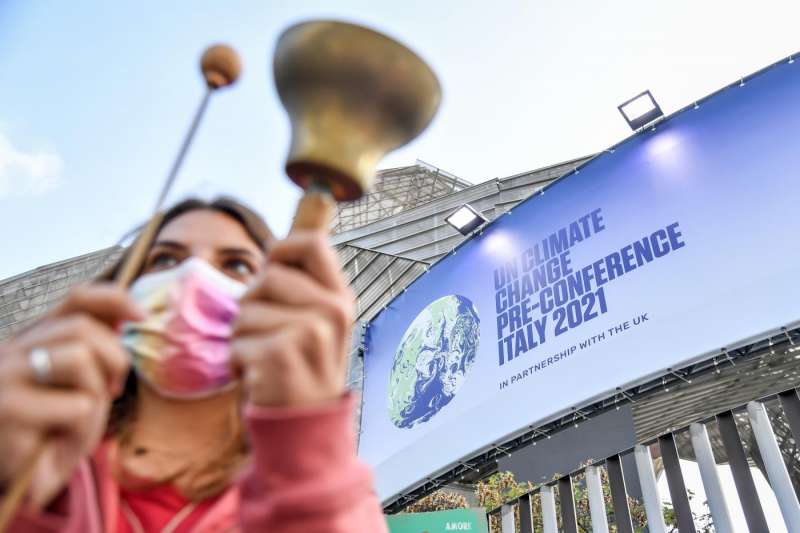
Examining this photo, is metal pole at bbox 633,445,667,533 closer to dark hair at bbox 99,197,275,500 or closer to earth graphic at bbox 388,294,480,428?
earth graphic at bbox 388,294,480,428

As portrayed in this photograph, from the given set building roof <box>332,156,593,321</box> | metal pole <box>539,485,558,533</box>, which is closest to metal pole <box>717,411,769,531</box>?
metal pole <box>539,485,558,533</box>

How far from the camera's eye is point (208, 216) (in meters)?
1.04

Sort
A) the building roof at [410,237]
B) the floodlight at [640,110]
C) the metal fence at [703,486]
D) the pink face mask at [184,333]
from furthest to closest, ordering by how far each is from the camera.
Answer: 1. the building roof at [410,237]
2. the floodlight at [640,110]
3. the metal fence at [703,486]
4. the pink face mask at [184,333]

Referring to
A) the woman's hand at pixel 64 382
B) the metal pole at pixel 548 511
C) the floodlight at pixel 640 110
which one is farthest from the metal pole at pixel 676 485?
the woman's hand at pixel 64 382

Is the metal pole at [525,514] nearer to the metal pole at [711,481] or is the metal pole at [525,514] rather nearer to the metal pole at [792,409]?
the metal pole at [711,481]

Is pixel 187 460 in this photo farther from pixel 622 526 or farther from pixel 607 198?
pixel 607 198

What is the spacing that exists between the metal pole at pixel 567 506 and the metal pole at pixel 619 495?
0.98 feet

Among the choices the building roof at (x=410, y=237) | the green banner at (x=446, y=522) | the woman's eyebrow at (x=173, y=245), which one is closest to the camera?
the woman's eyebrow at (x=173, y=245)

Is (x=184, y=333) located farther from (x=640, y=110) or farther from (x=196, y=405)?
(x=640, y=110)

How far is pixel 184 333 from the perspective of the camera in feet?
2.74

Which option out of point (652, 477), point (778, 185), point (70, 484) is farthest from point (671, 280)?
point (70, 484)

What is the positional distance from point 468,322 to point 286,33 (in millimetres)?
5731

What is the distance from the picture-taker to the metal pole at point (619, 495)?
3.95m

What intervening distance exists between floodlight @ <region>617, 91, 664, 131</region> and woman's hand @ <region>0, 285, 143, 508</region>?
594 centimetres
